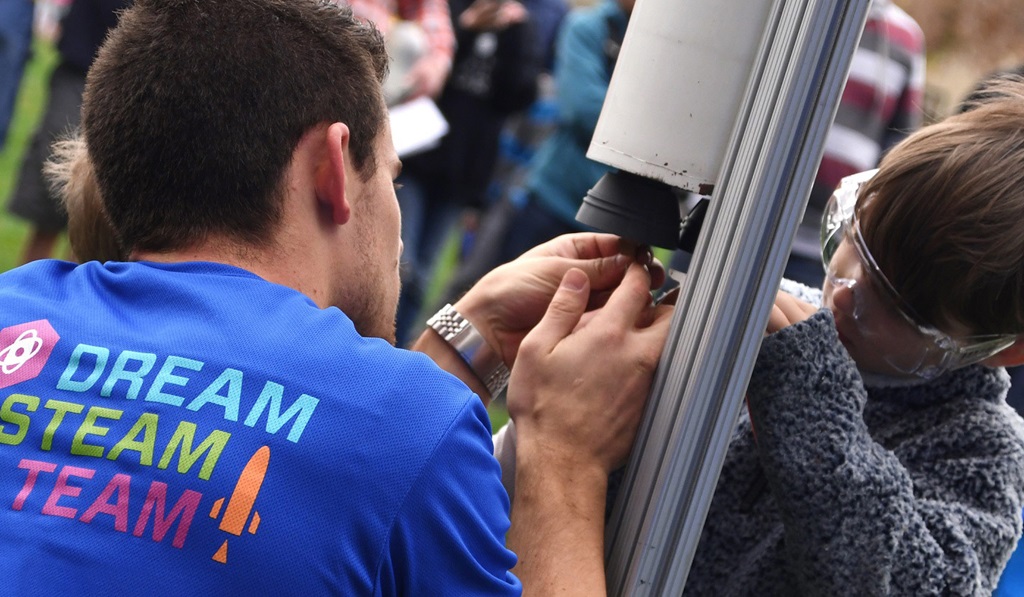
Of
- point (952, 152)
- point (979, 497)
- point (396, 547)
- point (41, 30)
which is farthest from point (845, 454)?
point (41, 30)

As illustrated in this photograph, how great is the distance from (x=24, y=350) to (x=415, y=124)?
118 inches

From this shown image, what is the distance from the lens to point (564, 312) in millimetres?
1604

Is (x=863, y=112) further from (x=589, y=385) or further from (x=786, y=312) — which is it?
(x=589, y=385)

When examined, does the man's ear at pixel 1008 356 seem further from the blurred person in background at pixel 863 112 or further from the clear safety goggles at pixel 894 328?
the blurred person in background at pixel 863 112

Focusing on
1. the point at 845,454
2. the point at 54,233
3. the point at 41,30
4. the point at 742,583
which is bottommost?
the point at 41,30

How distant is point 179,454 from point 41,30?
12.6 meters

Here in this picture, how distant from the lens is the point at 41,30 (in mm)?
12430

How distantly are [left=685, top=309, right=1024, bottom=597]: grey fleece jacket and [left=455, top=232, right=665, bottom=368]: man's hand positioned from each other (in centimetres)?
41

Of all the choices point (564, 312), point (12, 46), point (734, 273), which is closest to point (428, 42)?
point (12, 46)

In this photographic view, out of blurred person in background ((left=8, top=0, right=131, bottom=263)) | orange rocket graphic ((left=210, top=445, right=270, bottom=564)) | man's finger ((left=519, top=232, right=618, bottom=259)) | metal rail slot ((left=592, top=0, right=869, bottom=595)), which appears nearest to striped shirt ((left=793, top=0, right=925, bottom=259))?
man's finger ((left=519, top=232, right=618, bottom=259))

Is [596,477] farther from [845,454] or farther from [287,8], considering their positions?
[287,8]

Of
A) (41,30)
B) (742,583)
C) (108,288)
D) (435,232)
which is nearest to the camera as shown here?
(108,288)

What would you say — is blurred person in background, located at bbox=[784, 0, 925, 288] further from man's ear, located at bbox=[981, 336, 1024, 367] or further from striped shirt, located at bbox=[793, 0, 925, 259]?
man's ear, located at bbox=[981, 336, 1024, 367]

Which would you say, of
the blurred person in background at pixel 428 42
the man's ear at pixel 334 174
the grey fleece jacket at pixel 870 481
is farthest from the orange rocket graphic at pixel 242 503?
the blurred person in background at pixel 428 42
